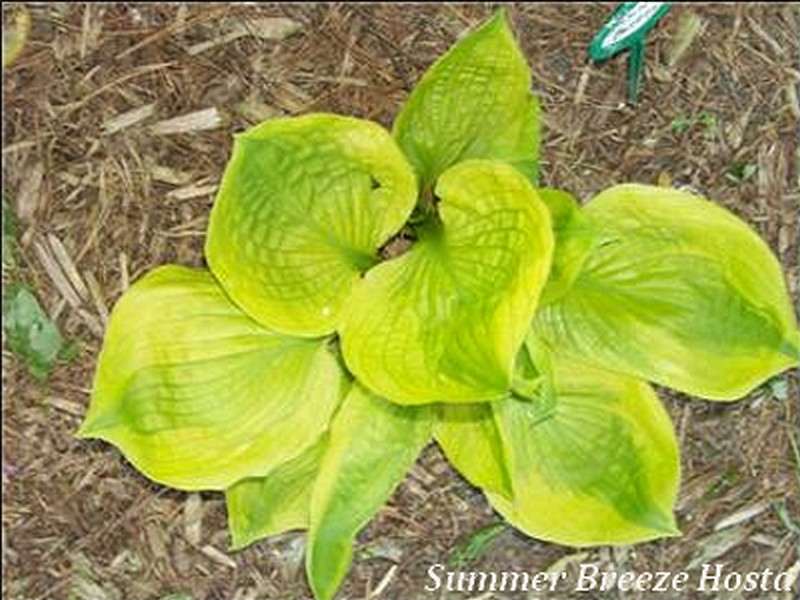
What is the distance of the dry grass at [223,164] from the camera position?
1336mm

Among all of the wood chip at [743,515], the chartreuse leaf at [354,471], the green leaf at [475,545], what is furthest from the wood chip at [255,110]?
the wood chip at [743,515]

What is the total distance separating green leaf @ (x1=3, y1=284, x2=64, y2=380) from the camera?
4.42 feet

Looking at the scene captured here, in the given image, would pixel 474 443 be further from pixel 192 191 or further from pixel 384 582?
pixel 192 191

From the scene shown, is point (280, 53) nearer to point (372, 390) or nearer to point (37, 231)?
point (37, 231)

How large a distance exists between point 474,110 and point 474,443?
261 millimetres

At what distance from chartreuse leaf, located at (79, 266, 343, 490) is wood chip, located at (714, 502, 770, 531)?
365mm

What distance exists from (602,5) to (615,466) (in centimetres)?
42

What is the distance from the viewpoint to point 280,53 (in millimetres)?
1364

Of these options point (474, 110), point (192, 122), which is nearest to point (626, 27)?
point (474, 110)

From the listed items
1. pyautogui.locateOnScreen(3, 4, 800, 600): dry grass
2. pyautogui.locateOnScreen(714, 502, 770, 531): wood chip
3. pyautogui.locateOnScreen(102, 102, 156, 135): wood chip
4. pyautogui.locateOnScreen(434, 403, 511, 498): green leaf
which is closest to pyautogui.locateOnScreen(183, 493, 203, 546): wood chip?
pyautogui.locateOnScreen(3, 4, 800, 600): dry grass

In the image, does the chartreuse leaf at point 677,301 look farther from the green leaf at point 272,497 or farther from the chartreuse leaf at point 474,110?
the green leaf at point 272,497

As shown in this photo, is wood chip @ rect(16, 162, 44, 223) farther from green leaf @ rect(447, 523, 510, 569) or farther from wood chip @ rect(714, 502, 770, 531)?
wood chip @ rect(714, 502, 770, 531)

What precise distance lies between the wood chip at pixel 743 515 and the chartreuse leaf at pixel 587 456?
0.52 feet

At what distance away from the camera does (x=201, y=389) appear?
120 centimetres
